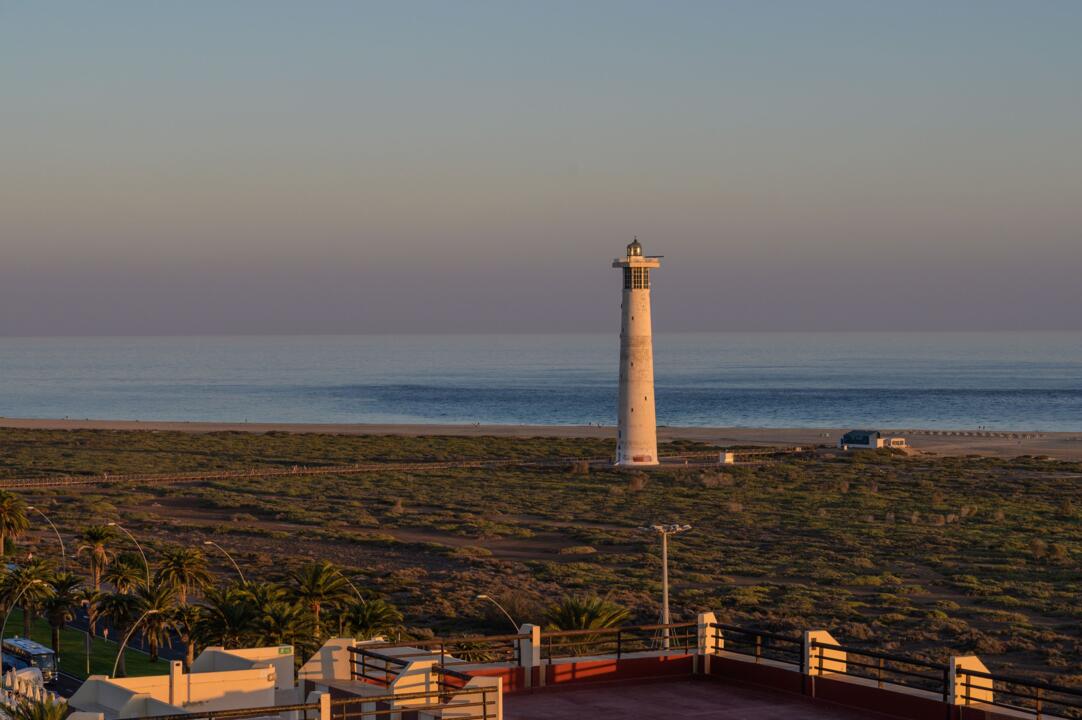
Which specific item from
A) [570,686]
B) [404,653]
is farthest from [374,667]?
[570,686]

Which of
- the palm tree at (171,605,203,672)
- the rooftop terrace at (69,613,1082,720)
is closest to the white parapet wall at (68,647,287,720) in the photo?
the rooftop terrace at (69,613,1082,720)

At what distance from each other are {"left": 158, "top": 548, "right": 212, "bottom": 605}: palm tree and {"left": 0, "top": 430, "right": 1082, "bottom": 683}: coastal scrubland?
7484 millimetres

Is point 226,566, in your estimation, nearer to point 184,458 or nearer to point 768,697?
point 768,697

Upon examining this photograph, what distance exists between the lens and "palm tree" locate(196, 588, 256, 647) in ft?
127

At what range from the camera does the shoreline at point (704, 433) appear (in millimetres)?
134750

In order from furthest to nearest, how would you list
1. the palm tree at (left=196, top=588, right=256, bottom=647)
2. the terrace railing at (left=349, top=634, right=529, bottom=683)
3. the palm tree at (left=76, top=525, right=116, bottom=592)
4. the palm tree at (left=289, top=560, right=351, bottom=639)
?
1. the palm tree at (left=76, top=525, right=116, bottom=592)
2. the palm tree at (left=289, top=560, right=351, bottom=639)
3. the palm tree at (left=196, top=588, right=256, bottom=647)
4. the terrace railing at (left=349, top=634, right=529, bottom=683)

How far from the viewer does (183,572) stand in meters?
49.1

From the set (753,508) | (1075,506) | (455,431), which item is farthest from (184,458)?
(1075,506)

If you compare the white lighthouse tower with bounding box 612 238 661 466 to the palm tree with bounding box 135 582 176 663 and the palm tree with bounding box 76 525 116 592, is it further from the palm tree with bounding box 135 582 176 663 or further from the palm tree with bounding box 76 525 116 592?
the palm tree with bounding box 135 582 176 663

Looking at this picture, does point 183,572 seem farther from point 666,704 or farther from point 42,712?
point 666,704

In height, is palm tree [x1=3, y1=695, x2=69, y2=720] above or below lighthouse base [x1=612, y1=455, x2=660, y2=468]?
below

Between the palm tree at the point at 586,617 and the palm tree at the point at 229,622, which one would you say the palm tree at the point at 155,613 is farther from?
the palm tree at the point at 586,617

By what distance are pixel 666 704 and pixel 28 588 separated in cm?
3144

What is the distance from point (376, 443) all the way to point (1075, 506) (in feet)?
261
